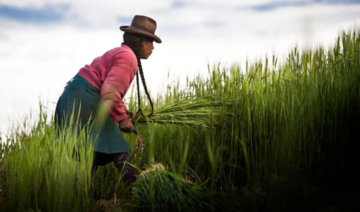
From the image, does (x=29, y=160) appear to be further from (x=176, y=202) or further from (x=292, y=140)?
(x=292, y=140)

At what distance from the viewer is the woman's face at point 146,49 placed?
3.62 metres

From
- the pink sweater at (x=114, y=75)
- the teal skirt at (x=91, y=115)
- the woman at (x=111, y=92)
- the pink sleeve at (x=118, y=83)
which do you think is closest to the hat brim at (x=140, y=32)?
the woman at (x=111, y=92)

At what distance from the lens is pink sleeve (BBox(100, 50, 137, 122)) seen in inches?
128

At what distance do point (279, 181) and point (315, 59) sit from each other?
2493 mm

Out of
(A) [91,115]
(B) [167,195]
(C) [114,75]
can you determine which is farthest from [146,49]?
(B) [167,195]

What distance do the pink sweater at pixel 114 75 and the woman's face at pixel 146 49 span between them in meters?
0.17

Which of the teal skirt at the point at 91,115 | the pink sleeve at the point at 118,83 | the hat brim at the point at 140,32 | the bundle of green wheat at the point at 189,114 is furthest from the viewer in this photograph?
the bundle of green wheat at the point at 189,114

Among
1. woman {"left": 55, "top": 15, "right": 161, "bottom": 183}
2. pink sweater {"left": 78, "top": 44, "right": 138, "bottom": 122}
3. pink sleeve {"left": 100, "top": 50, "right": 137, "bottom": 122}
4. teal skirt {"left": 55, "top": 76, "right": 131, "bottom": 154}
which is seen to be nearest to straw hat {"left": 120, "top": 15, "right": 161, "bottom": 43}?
woman {"left": 55, "top": 15, "right": 161, "bottom": 183}

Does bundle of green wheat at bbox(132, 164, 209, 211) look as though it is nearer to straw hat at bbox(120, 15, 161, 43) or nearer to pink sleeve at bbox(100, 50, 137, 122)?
pink sleeve at bbox(100, 50, 137, 122)

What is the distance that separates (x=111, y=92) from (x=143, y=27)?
674mm

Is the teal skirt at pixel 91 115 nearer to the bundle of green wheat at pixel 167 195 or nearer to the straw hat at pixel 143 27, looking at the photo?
the straw hat at pixel 143 27

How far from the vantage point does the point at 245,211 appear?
94.3 inches

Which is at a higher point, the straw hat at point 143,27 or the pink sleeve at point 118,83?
the straw hat at point 143,27

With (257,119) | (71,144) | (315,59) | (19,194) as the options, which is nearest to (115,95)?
(71,144)
